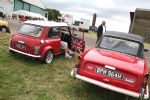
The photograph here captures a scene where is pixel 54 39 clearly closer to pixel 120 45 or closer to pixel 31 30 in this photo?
pixel 31 30

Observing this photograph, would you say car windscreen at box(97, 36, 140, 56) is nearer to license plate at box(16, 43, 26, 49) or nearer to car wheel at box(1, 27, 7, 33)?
license plate at box(16, 43, 26, 49)

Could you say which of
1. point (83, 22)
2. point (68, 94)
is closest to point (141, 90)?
point (68, 94)

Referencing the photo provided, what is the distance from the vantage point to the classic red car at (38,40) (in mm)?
9305

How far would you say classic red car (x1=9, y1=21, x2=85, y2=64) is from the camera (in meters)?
9.30

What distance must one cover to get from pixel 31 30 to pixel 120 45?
386 centimetres

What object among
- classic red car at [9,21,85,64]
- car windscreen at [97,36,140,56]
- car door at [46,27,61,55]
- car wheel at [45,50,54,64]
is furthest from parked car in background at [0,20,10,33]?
car windscreen at [97,36,140,56]

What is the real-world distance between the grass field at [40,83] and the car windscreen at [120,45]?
137cm

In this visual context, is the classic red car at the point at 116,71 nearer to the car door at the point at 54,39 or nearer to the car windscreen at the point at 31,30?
the car door at the point at 54,39

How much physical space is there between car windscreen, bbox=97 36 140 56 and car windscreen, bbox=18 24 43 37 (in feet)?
9.25

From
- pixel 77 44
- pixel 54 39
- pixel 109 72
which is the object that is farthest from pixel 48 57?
pixel 109 72

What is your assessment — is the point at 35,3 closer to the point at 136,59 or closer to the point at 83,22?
the point at 83,22

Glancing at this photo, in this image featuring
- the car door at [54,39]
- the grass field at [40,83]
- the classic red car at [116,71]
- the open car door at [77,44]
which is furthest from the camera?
the open car door at [77,44]

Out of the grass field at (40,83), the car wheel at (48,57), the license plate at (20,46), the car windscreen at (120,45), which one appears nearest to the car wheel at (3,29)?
the grass field at (40,83)

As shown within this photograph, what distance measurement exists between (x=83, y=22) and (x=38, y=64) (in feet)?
149
